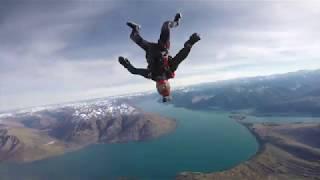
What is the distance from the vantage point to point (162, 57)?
31.2 feet

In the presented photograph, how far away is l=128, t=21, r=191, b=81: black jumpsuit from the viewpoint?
925cm

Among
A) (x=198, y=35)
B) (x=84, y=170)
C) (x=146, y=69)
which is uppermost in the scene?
(x=198, y=35)

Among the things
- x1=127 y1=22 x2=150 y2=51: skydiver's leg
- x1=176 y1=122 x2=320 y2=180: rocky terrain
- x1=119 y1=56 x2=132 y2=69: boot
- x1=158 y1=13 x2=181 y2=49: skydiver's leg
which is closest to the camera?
x1=158 y1=13 x2=181 y2=49: skydiver's leg

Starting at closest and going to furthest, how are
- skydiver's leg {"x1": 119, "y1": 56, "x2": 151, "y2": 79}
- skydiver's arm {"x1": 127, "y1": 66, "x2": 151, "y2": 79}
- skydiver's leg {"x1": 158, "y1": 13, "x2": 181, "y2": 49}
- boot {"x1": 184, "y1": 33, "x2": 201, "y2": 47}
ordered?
1. skydiver's leg {"x1": 158, "y1": 13, "x2": 181, "y2": 49}
2. boot {"x1": 184, "y1": 33, "x2": 201, "y2": 47}
3. skydiver's arm {"x1": 127, "y1": 66, "x2": 151, "y2": 79}
4. skydiver's leg {"x1": 119, "y1": 56, "x2": 151, "y2": 79}

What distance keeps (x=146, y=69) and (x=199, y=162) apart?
545 ft

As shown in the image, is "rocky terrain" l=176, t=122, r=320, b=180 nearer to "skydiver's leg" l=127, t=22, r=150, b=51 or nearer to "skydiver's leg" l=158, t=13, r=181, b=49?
"skydiver's leg" l=127, t=22, r=150, b=51

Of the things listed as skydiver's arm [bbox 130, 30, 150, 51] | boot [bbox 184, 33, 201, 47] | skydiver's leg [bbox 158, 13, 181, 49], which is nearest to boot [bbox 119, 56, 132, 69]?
skydiver's arm [bbox 130, 30, 150, 51]

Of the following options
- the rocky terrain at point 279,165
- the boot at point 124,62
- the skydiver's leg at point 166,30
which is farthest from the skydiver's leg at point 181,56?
the rocky terrain at point 279,165

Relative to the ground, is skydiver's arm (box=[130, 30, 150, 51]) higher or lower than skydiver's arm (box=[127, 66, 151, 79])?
higher

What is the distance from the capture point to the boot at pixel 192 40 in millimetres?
9182

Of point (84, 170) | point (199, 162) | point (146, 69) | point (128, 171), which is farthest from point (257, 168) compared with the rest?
point (146, 69)

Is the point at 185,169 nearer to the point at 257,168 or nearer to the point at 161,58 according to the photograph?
the point at 257,168

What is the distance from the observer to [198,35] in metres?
9.14

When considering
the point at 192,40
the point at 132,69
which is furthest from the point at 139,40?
the point at 192,40
